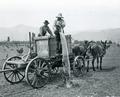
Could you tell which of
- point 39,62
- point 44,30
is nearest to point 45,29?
point 44,30

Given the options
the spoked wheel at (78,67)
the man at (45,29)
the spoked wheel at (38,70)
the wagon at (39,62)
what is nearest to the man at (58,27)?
the wagon at (39,62)

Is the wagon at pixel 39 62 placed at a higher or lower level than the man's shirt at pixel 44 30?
lower

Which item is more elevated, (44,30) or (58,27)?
(58,27)

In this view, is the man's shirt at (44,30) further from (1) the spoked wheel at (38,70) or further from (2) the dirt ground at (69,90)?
(2) the dirt ground at (69,90)

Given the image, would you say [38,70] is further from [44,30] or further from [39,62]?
[44,30]

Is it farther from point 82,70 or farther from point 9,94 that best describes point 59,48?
point 9,94

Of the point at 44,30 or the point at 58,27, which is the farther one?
the point at 44,30

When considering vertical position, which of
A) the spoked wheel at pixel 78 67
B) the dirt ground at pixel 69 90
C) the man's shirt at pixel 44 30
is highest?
the man's shirt at pixel 44 30

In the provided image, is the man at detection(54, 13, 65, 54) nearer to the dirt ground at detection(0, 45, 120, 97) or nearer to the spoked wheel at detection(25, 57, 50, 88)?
the spoked wheel at detection(25, 57, 50, 88)

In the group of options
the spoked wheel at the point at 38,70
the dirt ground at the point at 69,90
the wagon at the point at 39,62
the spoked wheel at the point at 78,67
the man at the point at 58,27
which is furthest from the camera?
the spoked wheel at the point at 78,67


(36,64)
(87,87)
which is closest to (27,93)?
(36,64)

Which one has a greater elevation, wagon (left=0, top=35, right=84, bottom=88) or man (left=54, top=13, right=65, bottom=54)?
man (left=54, top=13, right=65, bottom=54)

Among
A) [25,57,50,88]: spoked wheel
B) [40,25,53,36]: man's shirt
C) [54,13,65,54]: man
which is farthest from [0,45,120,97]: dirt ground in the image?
[40,25,53,36]: man's shirt

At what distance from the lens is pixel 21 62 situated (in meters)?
9.67
